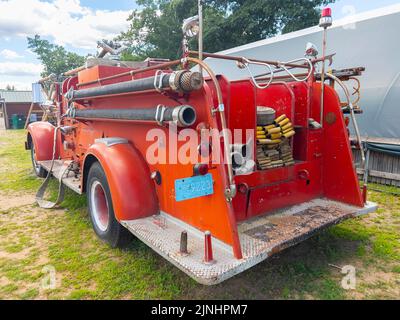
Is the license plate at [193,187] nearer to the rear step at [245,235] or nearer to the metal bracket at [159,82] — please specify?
the rear step at [245,235]

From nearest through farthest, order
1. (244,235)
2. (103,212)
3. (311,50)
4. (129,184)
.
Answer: (244,235)
(129,184)
(311,50)
(103,212)

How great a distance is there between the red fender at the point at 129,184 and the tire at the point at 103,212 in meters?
0.22

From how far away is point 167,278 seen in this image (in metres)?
2.87

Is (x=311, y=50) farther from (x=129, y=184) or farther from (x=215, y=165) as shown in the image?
(x=129, y=184)

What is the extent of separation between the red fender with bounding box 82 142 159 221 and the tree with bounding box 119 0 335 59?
15.3m

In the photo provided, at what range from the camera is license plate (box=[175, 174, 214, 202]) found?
7.56 ft

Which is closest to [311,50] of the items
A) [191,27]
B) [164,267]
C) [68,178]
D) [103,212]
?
[191,27]

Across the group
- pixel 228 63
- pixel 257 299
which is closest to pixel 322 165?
pixel 257 299

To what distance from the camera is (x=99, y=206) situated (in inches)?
144

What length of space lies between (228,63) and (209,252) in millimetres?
9565

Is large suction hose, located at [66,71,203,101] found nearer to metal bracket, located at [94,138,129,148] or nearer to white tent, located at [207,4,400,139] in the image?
metal bracket, located at [94,138,129,148]

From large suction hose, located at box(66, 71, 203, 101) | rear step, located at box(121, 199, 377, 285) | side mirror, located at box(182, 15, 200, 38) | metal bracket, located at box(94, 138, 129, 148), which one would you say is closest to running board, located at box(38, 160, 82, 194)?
metal bracket, located at box(94, 138, 129, 148)

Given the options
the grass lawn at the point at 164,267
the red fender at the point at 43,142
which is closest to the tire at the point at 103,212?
the grass lawn at the point at 164,267

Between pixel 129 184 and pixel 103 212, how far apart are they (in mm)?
909
